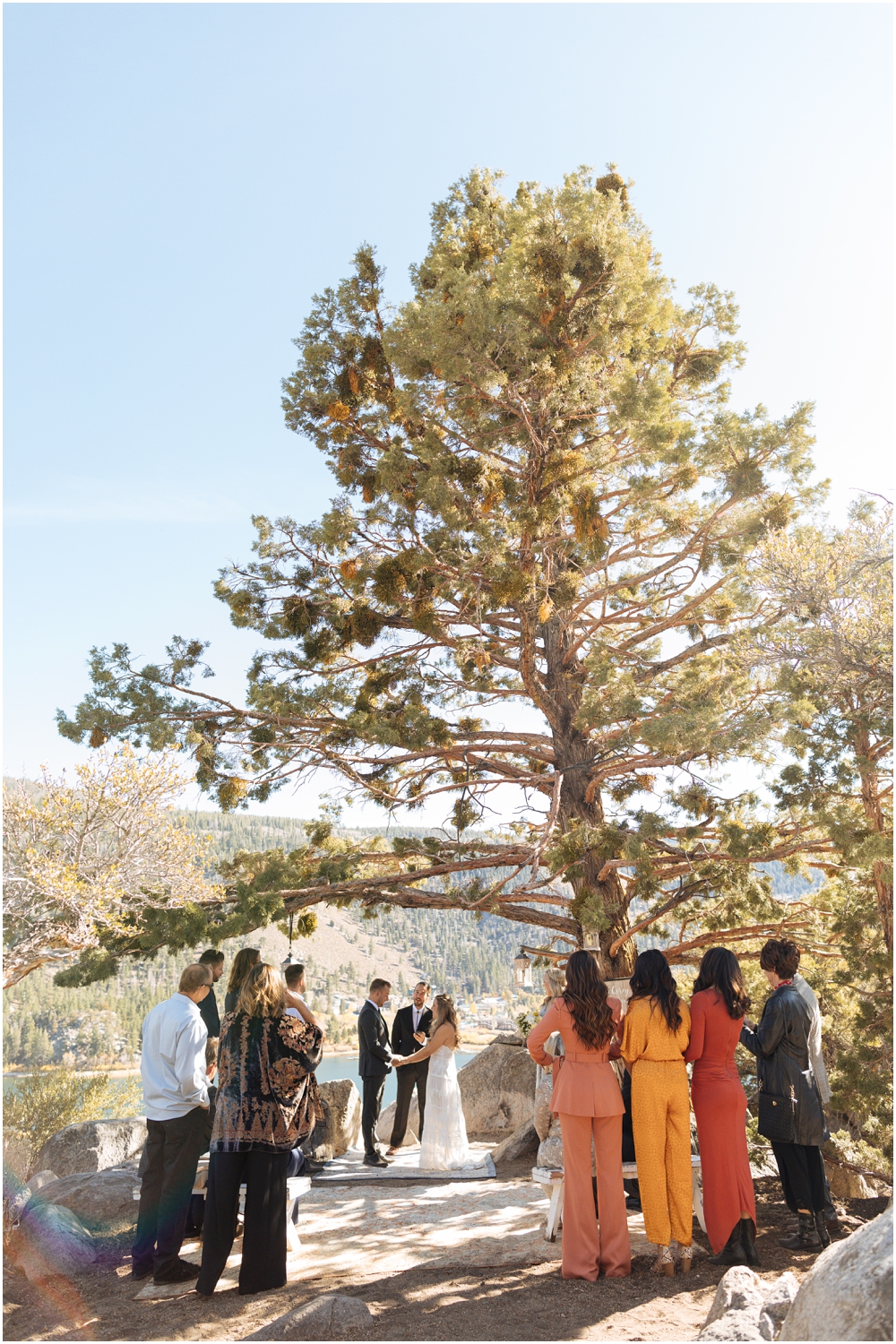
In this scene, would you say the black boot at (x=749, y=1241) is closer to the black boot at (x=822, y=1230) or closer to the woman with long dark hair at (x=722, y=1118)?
the woman with long dark hair at (x=722, y=1118)

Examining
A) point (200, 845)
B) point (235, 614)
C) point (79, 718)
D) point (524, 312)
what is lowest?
point (200, 845)

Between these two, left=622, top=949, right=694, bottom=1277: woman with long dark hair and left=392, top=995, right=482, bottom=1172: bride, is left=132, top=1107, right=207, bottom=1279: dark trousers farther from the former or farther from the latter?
left=392, top=995, right=482, bottom=1172: bride

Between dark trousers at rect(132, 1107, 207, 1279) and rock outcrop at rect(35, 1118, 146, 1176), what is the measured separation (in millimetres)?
3549

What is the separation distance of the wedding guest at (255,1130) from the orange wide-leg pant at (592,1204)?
1433 millimetres

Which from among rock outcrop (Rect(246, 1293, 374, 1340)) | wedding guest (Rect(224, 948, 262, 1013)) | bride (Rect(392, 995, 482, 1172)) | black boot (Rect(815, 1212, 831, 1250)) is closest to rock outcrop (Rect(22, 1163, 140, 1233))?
wedding guest (Rect(224, 948, 262, 1013))

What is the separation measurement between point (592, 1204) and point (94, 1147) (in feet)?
18.3

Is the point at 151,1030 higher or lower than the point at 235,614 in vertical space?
lower

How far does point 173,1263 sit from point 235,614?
5.67 metres

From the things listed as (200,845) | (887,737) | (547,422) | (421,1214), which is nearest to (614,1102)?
(421,1214)

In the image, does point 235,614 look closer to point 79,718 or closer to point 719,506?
point 79,718

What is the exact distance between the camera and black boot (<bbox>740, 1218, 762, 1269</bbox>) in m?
4.50

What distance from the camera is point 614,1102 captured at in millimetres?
4453

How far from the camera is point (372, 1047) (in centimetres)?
766

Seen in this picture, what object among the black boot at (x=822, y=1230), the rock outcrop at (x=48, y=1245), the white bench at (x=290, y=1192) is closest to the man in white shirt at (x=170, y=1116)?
the white bench at (x=290, y=1192)
